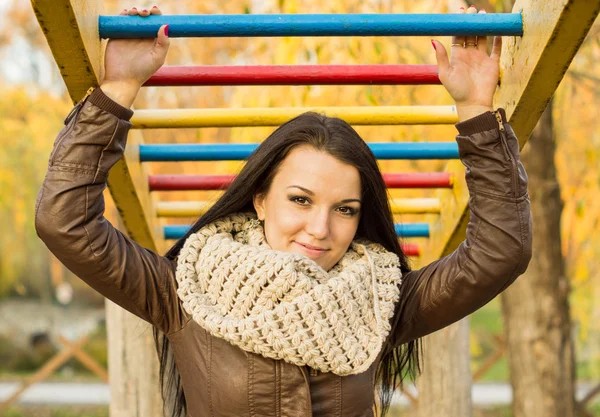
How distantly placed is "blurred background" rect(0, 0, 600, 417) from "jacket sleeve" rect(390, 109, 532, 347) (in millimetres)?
980

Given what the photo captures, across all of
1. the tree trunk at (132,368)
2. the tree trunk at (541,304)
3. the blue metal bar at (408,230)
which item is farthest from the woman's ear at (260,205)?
the tree trunk at (541,304)

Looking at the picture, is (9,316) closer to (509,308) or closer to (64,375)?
(64,375)

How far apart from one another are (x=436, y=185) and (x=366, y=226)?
26.1 inches

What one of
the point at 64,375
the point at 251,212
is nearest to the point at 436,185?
the point at 251,212

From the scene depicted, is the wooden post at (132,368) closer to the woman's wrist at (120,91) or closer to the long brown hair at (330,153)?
the long brown hair at (330,153)

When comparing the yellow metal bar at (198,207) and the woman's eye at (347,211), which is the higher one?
the yellow metal bar at (198,207)

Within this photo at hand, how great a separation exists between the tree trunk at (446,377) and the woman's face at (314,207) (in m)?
1.54

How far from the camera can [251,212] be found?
7.25ft

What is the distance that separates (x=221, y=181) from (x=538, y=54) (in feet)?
4.12

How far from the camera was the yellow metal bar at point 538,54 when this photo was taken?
69.8 inches

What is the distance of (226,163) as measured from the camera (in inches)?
223

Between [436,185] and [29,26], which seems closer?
[436,185]

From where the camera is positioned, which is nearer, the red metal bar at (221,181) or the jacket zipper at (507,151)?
the jacket zipper at (507,151)

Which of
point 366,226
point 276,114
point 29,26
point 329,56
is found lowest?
point 366,226
